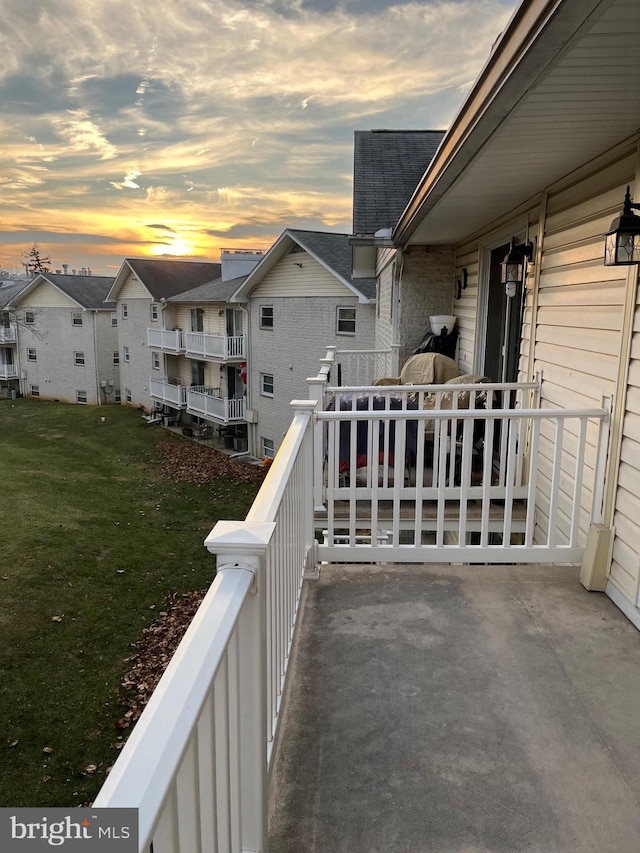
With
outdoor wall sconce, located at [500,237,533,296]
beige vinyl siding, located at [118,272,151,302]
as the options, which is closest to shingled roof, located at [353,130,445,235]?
outdoor wall sconce, located at [500,237,533,296]

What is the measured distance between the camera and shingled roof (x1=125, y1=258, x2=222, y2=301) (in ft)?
82.9

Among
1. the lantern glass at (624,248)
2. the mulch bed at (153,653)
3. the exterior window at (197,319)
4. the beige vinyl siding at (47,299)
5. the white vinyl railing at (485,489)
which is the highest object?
the beige vinyl siding at (47,299)

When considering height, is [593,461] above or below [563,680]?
above

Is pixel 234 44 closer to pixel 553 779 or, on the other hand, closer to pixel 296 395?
pixel 553 779

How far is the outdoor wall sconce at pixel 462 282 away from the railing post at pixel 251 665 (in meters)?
6.55

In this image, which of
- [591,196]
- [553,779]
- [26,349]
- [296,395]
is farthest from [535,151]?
[26,349]

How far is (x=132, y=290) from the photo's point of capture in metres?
27.2

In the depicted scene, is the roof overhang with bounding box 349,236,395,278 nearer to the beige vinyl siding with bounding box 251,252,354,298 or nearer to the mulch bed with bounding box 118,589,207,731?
the beige vinyl siding with bounding box 251,252,354,298

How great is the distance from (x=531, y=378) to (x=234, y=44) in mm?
6297

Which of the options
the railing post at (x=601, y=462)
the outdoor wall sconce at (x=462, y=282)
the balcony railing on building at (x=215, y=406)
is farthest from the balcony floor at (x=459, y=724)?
the balcony railing on building at (x=215, y=406)

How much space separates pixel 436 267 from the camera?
8.02 m

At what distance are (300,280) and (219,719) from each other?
58.5ft

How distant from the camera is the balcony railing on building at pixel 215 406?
21328 mm

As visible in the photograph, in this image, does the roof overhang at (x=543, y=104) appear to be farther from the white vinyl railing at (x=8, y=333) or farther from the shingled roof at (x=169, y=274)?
the white vinyl railing at (x=8, y=333)
